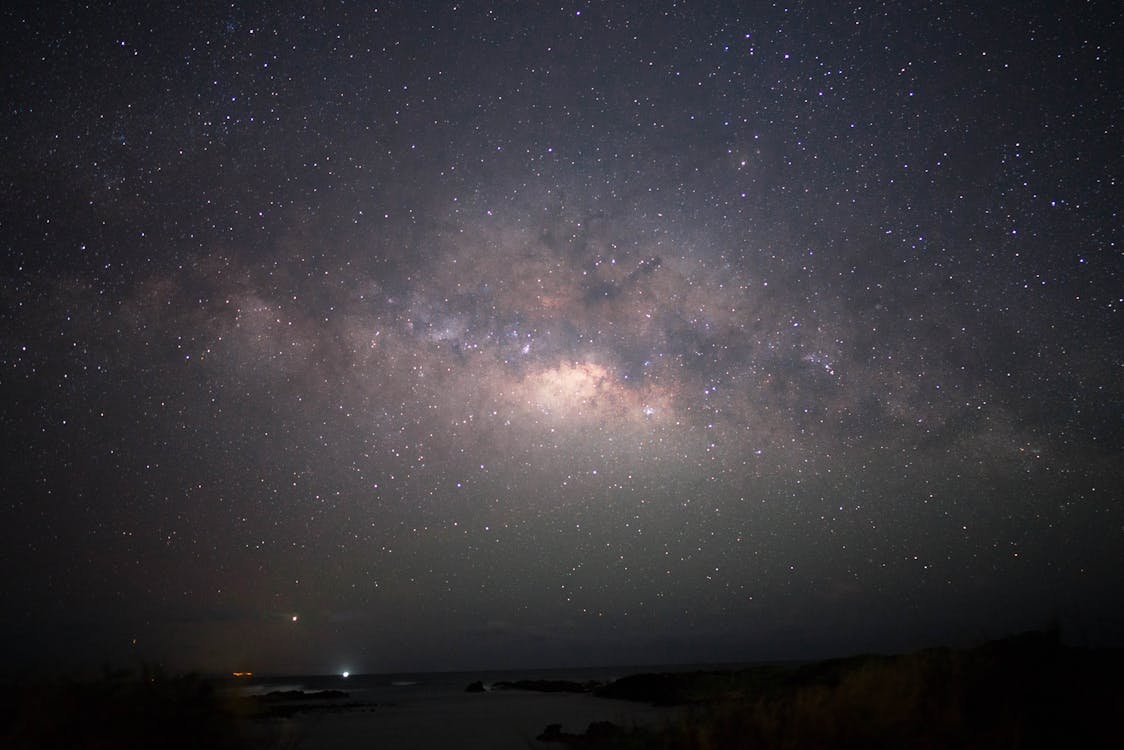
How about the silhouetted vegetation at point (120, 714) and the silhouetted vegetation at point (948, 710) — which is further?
the silhouetted vegetation at point (948, 710)

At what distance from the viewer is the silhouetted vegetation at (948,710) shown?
8898mm

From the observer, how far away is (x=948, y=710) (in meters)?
9.21

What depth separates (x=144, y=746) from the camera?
351 inches

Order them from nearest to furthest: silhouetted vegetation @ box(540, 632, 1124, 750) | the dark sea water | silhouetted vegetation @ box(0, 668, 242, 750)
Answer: silhouetted vegetation @ box(0, 668, 242, 750) → silhouetted vegetation @ box(540, 632, 1124, 750) → the dark sea water

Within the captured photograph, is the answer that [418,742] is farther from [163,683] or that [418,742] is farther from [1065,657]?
[1065,657]

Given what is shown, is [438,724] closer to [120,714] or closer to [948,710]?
[120,714]

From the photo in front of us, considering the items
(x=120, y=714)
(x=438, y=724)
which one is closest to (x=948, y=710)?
(x=120, y=714)

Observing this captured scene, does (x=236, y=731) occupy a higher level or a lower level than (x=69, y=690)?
→ lower

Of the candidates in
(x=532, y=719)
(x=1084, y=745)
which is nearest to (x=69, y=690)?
(x=1084, y=745)

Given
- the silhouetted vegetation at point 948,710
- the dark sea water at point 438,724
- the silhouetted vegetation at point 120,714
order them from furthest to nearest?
the dark sea water at point 438,724, the silhouetted vegetation at point 948,710, the silhouetted vegetation at point 120,714

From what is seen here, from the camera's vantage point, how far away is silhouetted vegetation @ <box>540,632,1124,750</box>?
890 cm

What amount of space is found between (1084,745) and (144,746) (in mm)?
13163

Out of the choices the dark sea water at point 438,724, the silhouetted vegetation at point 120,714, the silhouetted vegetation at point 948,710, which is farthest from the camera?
the dark sea water at point 438,724

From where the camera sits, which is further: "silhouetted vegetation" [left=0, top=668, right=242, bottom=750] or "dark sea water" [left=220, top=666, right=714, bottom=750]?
"dark sea water" [left=220, top=666, right=714, bottom=750]
